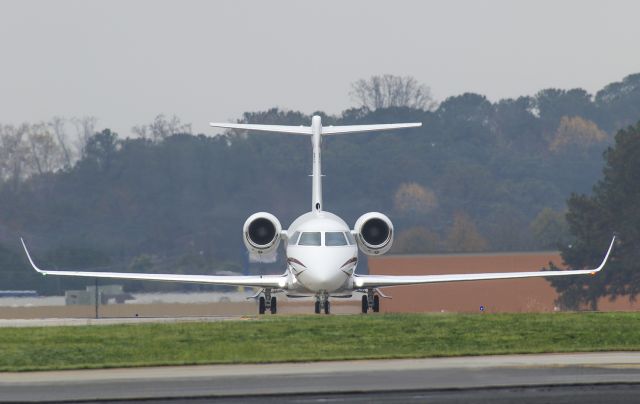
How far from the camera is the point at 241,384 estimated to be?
53.4 feet

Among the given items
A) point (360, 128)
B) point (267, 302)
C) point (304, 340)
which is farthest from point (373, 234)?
point (304, 340)

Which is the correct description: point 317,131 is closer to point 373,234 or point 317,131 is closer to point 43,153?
point 373,234

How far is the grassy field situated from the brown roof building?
34585 mm

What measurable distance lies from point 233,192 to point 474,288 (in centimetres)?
1222

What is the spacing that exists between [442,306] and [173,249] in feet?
41.8

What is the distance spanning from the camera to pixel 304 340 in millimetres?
21875

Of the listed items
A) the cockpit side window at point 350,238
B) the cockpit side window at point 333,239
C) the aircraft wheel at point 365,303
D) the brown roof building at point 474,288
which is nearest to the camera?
the cockpit side window at point 333,239

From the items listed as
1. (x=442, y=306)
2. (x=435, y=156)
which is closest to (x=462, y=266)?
(x=442, y=306)

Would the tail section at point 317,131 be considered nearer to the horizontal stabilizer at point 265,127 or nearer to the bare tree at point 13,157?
the horizontal stabilizer at point 265,127

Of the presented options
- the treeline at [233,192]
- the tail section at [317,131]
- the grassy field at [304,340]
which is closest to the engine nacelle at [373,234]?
the tail section at [317,131]

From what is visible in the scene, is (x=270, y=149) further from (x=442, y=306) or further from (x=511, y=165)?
(x=511, y=165)

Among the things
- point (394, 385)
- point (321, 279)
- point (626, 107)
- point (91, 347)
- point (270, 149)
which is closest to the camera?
point (394, 385)

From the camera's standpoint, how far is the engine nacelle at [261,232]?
33.6 metres

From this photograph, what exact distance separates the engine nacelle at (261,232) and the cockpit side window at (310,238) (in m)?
0.89
